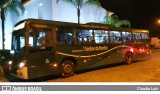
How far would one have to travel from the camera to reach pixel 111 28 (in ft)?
50.0

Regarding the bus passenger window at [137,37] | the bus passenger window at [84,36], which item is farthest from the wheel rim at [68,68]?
the bus passenger window at [137,37]

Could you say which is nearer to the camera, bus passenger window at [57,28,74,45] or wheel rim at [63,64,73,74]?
bus passenger window at [57,28,74,45]

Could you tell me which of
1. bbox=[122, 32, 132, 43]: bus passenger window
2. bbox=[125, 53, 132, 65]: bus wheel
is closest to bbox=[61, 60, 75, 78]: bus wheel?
bbox=[122, 32, 132, 43]: bus passenger window

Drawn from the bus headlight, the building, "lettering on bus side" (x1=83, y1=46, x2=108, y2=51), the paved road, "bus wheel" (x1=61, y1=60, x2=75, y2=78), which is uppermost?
the building

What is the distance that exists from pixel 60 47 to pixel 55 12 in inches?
442

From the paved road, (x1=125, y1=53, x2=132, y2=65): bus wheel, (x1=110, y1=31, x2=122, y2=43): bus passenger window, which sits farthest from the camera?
(x1=125, y1=53, x2=132, y2=65): bus wheel

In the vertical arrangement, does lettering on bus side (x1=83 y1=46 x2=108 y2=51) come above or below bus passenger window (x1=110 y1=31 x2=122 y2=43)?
below

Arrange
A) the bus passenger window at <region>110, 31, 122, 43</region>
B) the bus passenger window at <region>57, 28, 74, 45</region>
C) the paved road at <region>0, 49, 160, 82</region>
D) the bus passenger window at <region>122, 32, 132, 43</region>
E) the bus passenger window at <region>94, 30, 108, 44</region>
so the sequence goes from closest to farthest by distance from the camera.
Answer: the paved road at <region>0, 49, 160, 82</region> < the bus passenger window at <region>57, 28, 74, 45</region> < the bus passenger window at <region>94, 30, 108, 44</region> < the bus passenger window at <region>110, 31, 122, 43</region> < the bus passenger window at <region>122, 32, 132, 43</region>

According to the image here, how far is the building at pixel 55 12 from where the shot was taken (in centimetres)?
2255

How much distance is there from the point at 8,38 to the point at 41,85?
2242cm

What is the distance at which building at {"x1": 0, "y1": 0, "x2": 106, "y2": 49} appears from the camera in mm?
22547

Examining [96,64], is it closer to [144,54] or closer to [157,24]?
[144,54]

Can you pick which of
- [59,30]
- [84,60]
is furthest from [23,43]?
[84,60]

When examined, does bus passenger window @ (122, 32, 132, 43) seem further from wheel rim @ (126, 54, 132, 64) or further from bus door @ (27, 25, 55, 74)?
bus door @ (27, 25, 55, 74)
